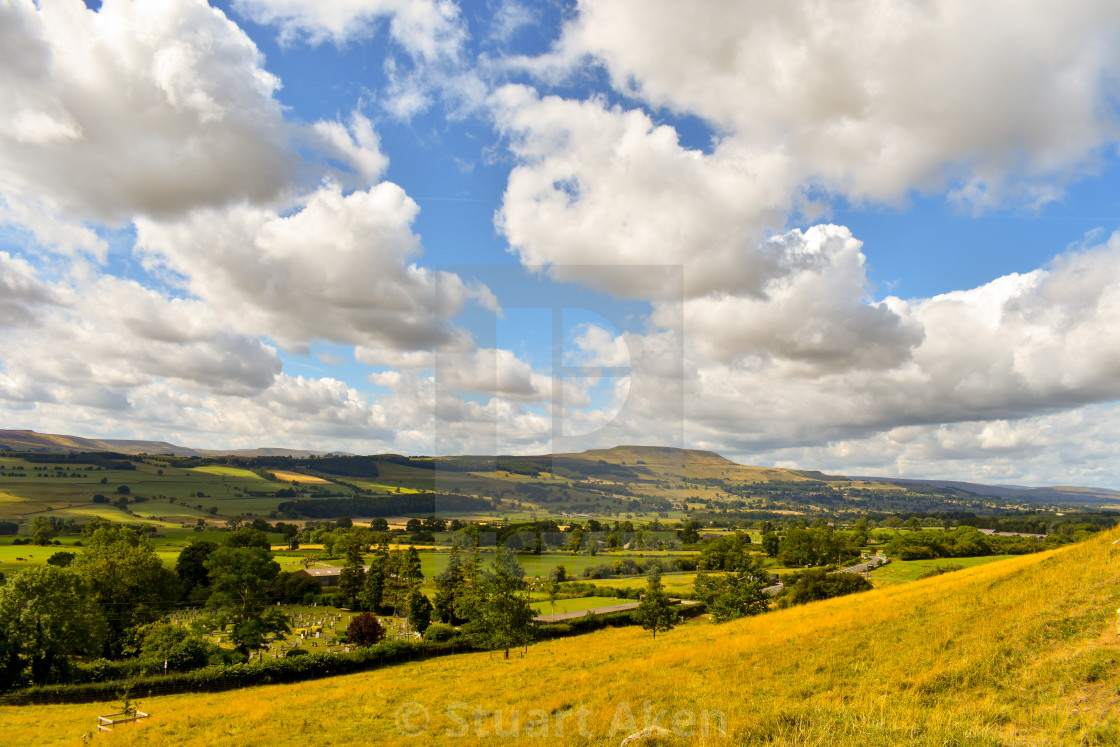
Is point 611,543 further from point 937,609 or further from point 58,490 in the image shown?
point 58,490

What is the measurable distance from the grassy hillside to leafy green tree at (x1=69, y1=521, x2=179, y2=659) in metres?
24.0

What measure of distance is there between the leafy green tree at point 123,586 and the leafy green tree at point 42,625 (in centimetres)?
425

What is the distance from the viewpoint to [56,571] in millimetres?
36156

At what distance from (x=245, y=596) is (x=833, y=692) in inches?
2137

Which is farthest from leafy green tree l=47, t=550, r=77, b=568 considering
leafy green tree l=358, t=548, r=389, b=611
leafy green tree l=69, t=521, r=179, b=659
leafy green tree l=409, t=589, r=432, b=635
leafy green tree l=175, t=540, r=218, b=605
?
leafy green tree l=409, t=589, r=432, b=635

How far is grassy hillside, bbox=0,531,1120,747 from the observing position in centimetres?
867

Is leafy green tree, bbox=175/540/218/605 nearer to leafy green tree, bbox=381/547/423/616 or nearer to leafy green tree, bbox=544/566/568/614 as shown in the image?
leafy green tree, bbox=381/547/423/616

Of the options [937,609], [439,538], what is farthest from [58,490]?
[937,609]

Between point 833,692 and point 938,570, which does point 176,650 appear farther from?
point 938,570

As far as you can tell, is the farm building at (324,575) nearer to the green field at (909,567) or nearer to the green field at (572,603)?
the green field at (572,603)

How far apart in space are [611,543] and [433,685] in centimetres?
6208

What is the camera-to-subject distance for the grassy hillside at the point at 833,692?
867cm

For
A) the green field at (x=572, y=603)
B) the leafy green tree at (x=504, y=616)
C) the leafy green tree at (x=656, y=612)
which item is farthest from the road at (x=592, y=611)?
the leafy green tree at (x=504, y=616)

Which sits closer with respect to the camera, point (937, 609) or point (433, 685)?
point (937, 609)
